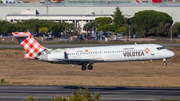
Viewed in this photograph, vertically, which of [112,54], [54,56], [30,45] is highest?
[30,45]

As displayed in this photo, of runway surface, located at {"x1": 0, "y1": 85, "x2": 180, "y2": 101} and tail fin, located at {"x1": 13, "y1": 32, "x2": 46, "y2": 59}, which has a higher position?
tail fin, located at {"x1": 13, "y1": 32, "x2": 46, "y2": 59}

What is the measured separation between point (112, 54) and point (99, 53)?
2237 millimetres

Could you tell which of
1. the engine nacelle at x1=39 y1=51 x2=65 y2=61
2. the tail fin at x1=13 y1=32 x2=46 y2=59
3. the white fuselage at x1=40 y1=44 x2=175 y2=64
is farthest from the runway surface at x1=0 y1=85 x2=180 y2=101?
the tail fin at x1=13 y1=32 x2=46 y2=59

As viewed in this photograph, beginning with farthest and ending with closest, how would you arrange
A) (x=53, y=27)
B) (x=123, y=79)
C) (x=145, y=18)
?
1. (x=53, y=27)
2. (x=145, y=18)
3. (x=123, y=79)

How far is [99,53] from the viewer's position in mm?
52062

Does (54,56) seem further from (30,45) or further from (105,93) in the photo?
(105,93)

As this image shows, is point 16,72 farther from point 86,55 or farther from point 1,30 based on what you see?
point 1,30

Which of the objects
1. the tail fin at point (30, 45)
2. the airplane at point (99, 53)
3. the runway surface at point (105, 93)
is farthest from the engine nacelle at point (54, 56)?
the runway surface at point (105, 93)

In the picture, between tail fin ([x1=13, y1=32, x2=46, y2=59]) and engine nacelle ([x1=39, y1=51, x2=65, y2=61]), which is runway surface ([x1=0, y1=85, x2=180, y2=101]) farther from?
tail fin ([x1=13, y1=32, x2=46, y2=59])

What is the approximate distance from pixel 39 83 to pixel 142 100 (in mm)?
22048

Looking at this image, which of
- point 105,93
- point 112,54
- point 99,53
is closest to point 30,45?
point 99,53

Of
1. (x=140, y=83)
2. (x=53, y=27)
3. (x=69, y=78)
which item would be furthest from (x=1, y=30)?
(x=140, y=83)

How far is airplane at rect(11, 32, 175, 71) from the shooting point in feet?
167

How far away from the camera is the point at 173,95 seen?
3909 centimetres
